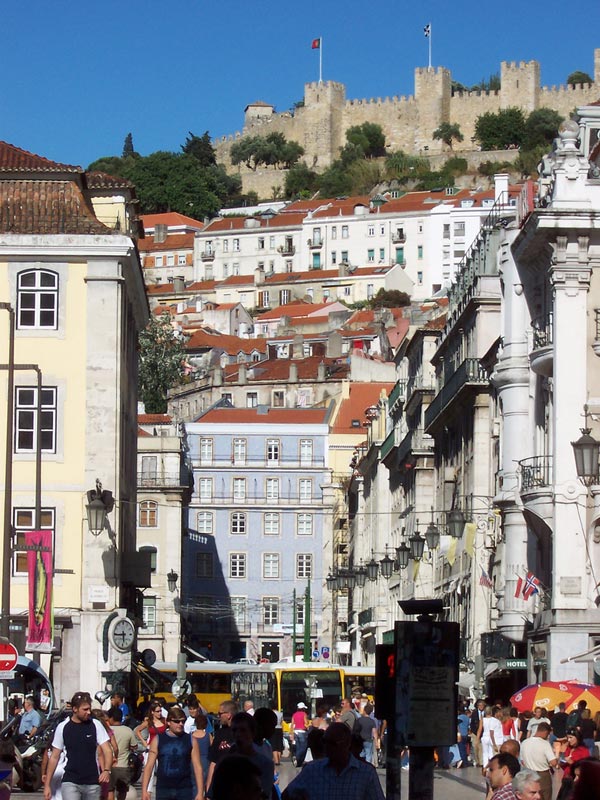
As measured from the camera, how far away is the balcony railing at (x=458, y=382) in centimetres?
5222

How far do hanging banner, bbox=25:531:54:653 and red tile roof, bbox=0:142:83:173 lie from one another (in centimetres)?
931

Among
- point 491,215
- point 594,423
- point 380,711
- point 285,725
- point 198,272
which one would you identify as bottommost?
point 285,725

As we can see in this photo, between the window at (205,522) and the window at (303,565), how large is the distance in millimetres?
5207

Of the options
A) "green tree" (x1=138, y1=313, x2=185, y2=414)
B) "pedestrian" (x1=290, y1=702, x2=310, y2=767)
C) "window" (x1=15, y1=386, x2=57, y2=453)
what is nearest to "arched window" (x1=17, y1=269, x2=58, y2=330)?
"window" (x1=15, y1=386, x2=57, y2=453)

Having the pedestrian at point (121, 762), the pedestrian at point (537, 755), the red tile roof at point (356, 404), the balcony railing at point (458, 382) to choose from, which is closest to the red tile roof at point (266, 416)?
the red tile roof at point (356, 404)

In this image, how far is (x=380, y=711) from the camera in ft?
45.0

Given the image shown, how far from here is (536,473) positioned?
3856cm

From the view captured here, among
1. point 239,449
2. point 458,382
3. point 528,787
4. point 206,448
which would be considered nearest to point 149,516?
point 206,448

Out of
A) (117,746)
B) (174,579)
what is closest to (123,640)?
(117,746)

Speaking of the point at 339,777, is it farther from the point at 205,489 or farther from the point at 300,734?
the point at 205,489

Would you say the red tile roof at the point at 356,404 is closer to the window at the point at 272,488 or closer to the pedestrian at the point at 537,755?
the window at the point at 272,488

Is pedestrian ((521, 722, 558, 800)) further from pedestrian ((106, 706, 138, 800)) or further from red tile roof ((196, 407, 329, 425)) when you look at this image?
red tile roof ((196, 407, 329, 425))

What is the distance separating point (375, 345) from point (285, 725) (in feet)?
310

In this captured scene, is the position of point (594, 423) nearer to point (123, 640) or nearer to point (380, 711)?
point (123, 640)
